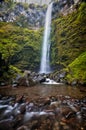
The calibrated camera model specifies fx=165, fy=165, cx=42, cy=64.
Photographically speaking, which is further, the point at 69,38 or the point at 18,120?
the point at 69,38

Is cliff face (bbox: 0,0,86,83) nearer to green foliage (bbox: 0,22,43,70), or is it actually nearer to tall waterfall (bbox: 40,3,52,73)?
green foliage (bbox: 0,22,43,70)

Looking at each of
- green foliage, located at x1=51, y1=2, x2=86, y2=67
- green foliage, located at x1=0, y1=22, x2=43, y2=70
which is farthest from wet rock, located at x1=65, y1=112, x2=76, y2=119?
green foliage, located at x1=0, y1=22, x2=43, y2=70

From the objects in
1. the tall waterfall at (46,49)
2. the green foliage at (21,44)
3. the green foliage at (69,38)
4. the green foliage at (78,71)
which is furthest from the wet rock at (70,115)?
the green foliage at (21,44)

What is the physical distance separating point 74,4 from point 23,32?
13.5m

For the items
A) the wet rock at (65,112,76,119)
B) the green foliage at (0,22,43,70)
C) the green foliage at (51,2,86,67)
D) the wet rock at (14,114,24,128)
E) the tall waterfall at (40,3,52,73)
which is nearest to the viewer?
the wet rock at (14,114,24,128)

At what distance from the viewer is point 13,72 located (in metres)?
20.9

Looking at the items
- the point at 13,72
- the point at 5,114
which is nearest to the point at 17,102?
the point at 5,114

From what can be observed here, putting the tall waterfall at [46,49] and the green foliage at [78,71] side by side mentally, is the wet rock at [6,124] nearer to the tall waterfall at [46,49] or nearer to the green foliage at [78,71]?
the green foliage at [78,71]

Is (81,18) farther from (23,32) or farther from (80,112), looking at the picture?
(80,112)

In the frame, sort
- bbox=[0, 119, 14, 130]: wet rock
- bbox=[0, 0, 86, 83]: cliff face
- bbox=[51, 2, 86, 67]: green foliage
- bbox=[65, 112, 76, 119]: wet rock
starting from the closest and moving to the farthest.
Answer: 1. bbox=[0, 119, 14, 130]: wet rock
2. bbox=[65, 112, 76, 119]: wet rock
3. bbox=[51, 2, 86, 67]: green foliage
4. bbox=[0, 0, 86, 83]: cliff face

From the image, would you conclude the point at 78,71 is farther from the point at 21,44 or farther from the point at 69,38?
the point at 21,44

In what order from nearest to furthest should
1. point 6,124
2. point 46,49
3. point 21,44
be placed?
point 6,124, point 46,49, point 21,44

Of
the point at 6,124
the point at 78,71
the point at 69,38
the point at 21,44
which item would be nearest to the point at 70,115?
the point at 6,124

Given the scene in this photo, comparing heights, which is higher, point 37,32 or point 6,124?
point 37,32
